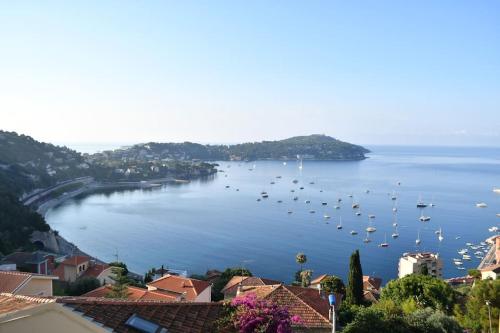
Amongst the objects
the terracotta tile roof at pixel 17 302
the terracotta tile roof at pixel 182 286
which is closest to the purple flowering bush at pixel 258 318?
the terracotta tile roof at pixel 17 302

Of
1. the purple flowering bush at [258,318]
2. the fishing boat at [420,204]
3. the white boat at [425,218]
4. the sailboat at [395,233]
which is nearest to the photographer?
the purple flowering bush at [258,318]

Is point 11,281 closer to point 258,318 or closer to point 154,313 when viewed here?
point 154,313

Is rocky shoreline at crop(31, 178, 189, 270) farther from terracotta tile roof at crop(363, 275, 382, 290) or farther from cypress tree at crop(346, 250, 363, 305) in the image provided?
cypress tree at crop(346, 250, 363, 305)

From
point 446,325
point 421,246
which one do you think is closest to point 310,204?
point 421,246

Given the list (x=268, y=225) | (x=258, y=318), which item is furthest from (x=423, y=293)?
(x=268, y=225)

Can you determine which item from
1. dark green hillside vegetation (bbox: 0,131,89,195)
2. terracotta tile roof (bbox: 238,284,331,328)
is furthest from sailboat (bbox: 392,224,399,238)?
dark green hillside vegetation (bbox: 0,131,89,195)

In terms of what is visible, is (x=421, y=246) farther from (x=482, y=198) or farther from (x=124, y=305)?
(x=124, y=305)

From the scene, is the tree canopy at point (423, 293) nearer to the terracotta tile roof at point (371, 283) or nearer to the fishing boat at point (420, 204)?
the terracotta tile roof at point (371, 283)

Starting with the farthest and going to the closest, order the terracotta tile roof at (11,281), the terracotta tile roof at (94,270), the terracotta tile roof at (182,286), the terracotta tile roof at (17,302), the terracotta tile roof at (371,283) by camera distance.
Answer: the terracotta tile roof at (371,283) < the terracotta tile roof at (94,270) < the terracotta tile roof at (182,286) < the terracotta tile roof at (11,281) < the terracotta tile roof at (17,302)
